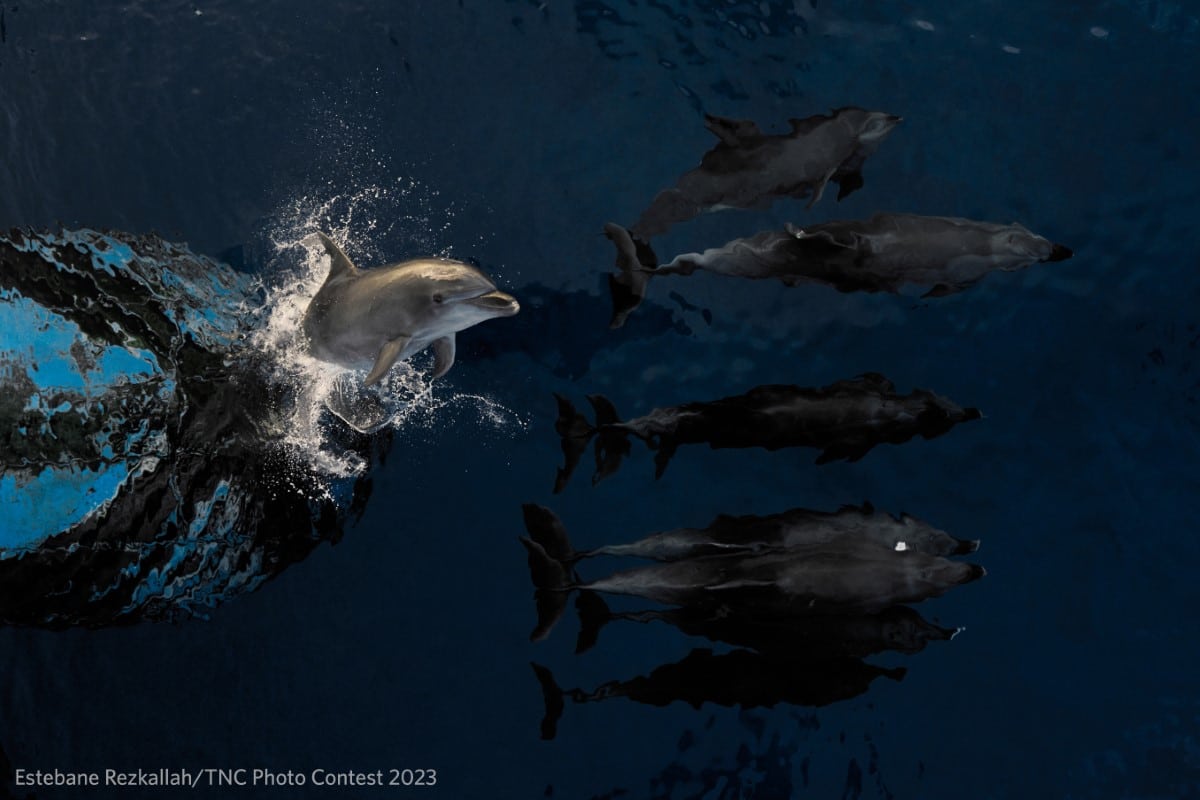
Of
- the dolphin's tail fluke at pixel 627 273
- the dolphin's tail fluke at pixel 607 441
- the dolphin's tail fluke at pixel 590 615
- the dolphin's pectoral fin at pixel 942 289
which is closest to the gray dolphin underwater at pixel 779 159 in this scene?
the dolphin's tail fluke at pixel 627 273

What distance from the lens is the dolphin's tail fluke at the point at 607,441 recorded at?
7859 mm

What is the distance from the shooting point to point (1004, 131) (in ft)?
29.1

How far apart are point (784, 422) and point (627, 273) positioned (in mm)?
1852

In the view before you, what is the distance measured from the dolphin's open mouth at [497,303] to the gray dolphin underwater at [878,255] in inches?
51.2

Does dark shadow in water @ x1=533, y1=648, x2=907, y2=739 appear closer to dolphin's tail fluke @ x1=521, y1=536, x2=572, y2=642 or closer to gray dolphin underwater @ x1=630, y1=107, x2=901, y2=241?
dolphin's tail fluke @ x1=521, y1=536, x2=572, y2=642

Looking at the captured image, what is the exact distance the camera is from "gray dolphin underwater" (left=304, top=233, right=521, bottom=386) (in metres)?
6.88

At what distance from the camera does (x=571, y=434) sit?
8008 mm

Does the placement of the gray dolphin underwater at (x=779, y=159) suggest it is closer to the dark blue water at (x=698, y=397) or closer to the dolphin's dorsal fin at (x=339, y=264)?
the dark blue water at (x=698, y=397)

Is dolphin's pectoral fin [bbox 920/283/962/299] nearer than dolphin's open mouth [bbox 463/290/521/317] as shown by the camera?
No

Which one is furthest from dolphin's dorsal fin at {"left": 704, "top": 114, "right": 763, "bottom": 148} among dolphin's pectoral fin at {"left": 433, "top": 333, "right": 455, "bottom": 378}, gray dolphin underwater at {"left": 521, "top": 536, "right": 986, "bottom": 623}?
gray dolphin underwater at {"left": 521, "top": 536, "right": 986, "bottom": 623}

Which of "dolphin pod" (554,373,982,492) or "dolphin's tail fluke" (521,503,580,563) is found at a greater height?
"dolphin pod" (554,373,982,492)

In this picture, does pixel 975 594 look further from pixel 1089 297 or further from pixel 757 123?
pixel 757 123

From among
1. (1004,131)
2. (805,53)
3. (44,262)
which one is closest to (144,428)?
(44,262)

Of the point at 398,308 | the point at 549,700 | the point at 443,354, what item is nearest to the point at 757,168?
the point at 443,354
